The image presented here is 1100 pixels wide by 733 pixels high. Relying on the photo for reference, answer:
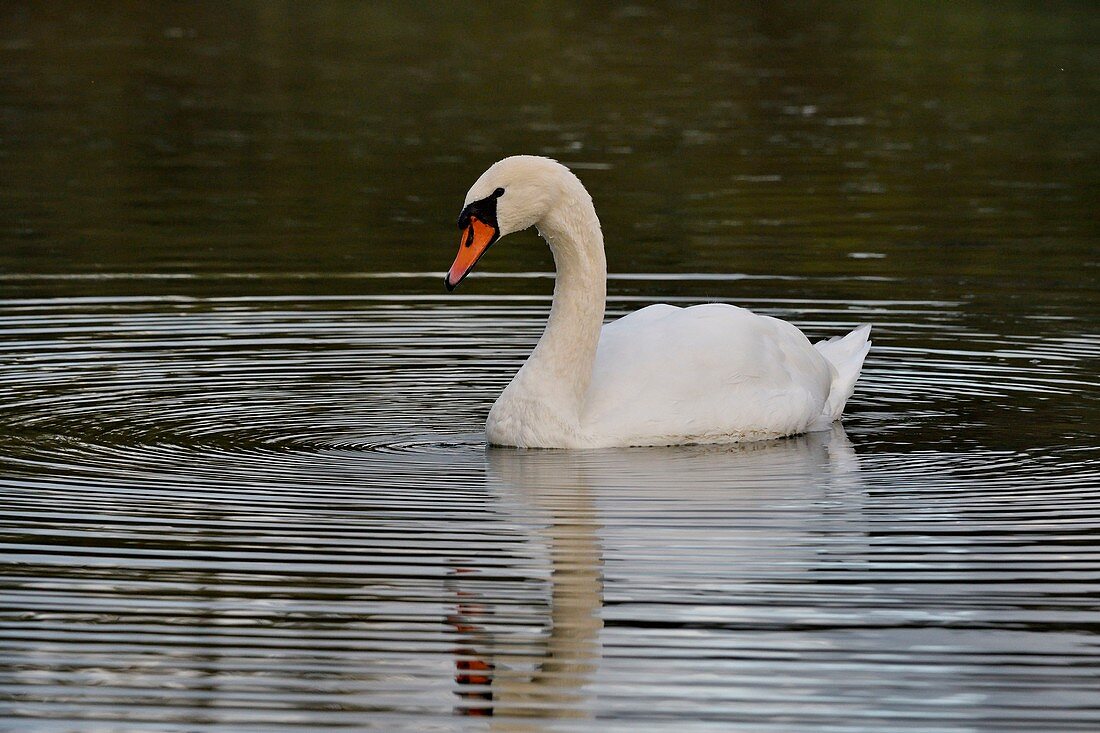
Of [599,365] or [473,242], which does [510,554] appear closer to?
[473,242]

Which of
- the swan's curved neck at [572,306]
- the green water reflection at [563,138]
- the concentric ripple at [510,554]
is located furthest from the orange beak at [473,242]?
the green water reflection at [563,138]

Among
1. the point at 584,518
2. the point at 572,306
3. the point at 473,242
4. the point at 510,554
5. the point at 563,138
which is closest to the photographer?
the point at 510,554

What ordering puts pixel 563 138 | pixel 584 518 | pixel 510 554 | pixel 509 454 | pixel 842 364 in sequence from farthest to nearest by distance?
pixel 563 138
pixel 842 364
pixel 509 454
pixel 584 518
pixel 510 554

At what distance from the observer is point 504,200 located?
1155 cm

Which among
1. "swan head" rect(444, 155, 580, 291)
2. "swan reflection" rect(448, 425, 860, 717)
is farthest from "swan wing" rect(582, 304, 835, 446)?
"swan head" rect(444, 155, 580, 291)

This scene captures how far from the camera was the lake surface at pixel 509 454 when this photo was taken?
7.62 meters

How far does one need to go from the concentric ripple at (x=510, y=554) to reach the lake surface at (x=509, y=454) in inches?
1.1

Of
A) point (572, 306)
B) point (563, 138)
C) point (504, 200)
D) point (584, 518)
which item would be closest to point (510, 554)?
point (584, 518)

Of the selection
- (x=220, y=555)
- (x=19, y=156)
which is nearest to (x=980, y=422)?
(x=220, y=555)

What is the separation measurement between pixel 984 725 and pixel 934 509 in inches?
122

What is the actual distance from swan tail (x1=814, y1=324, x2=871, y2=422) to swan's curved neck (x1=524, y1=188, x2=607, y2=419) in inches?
64.1

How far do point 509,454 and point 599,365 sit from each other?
794 mm

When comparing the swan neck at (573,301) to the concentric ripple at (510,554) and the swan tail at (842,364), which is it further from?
the swan tail at (842,364)

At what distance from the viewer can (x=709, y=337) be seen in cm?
1221
